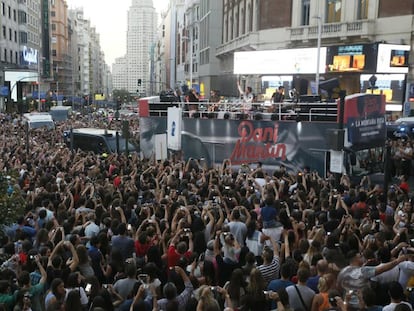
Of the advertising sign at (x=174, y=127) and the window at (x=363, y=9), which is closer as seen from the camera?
the advertising sign at (x=174, y=127)

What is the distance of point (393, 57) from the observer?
36.5m

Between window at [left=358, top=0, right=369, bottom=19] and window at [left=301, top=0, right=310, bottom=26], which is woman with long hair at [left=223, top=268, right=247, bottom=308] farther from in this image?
window at [left=301, top=0, right=310, bottom=26]

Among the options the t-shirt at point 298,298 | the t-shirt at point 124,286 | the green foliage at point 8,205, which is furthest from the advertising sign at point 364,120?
the green foliage at point 8,205

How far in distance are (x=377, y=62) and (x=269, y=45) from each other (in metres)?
10.8

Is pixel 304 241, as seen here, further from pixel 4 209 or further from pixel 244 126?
pixel 244 126

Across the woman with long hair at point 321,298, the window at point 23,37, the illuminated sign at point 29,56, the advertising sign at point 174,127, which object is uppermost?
the window at point 23,37

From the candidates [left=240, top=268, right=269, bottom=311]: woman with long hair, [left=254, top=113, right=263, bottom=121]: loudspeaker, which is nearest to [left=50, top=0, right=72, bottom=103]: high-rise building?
[left=254, top=113, right=263, bottom=121]: loudspeaker

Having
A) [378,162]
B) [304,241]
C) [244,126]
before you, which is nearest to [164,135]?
[244,126]

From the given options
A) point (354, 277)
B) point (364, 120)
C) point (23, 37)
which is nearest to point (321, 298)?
point (354, 277)

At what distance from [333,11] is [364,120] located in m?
25.7

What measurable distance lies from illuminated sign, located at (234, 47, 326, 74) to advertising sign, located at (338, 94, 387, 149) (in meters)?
23.3

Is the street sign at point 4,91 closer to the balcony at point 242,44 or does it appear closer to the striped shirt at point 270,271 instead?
the balcony at point 242,44

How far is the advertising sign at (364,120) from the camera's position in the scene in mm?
17375

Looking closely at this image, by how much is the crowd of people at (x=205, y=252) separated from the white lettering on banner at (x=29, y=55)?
7629cm
